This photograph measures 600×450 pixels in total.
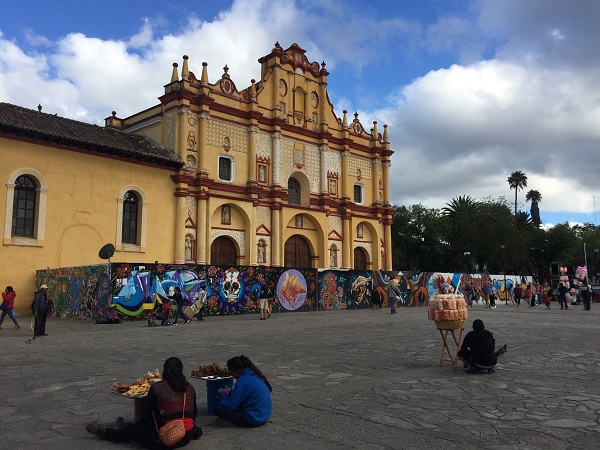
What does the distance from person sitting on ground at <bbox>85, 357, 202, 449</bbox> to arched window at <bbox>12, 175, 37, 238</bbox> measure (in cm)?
2207

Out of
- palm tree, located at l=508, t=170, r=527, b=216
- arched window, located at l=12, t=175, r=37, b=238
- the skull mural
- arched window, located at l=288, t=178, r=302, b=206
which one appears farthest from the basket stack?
palm tree, located at l=508, t=170, r=527, b=216

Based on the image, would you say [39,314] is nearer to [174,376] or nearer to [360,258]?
[174,376]

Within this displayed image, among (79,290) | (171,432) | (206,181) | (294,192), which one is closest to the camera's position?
(171,432)

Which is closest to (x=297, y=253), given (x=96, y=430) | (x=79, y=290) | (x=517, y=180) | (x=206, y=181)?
(x=206, y=181)

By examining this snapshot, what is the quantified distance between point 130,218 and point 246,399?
80.8 ft

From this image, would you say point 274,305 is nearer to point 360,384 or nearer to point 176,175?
point 176,175

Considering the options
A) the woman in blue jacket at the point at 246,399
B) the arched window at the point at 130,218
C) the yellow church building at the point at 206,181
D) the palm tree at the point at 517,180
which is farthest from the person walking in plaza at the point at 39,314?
the palm tree at the point at 517,180

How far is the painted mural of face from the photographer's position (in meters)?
25.2

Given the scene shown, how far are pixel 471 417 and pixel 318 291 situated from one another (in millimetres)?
24004

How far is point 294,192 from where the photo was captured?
1478 inches

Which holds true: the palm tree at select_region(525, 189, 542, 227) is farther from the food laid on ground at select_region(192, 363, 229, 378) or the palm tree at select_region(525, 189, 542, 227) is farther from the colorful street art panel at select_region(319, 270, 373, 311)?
the food laid on ground at select_region(192, 363, 229, 378)

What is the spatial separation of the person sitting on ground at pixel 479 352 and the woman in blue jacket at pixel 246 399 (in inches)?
170

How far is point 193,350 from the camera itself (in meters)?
11.9

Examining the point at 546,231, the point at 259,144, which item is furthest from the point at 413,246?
the point at 259,144
